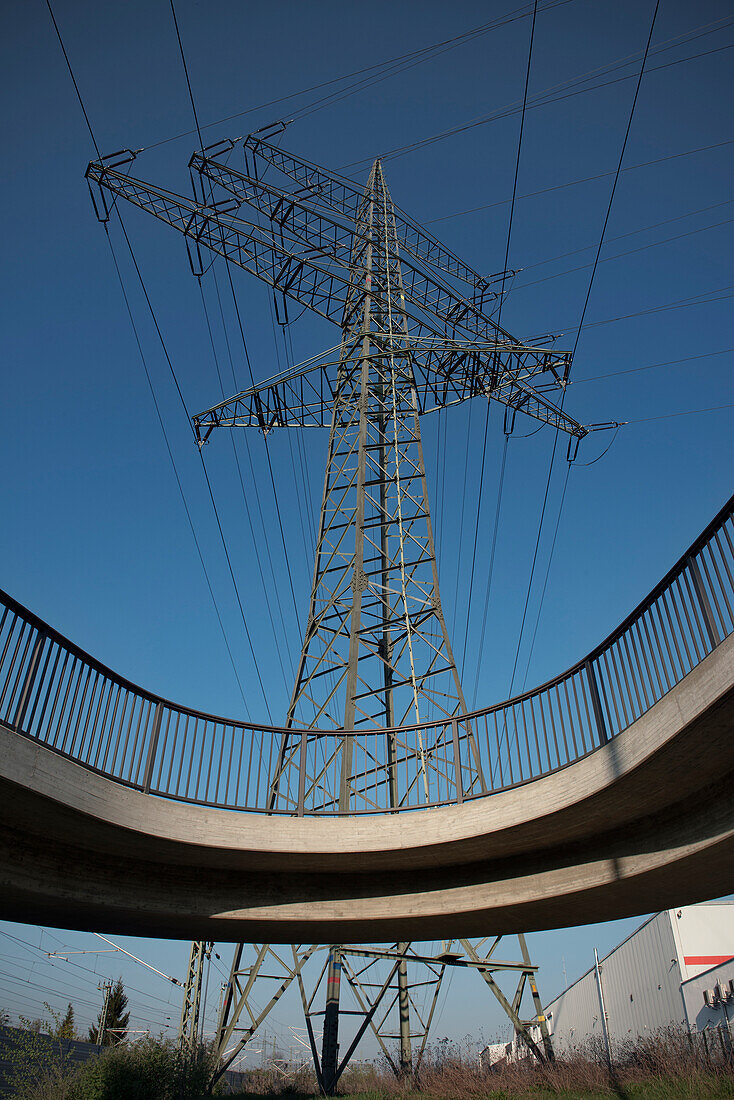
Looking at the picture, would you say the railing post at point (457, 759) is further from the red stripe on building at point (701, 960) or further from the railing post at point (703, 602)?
the red stripe on building at point (701, 960)

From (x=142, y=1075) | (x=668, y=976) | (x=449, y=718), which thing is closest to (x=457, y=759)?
(x=449, y=718)

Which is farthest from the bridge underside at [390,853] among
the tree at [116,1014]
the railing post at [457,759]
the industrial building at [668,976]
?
A: the tree at [116,1014]

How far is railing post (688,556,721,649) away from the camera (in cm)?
725

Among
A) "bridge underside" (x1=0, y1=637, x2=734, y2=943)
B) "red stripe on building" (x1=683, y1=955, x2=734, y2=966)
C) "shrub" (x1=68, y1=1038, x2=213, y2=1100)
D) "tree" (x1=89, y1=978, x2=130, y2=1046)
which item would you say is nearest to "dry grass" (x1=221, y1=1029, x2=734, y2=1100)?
"shrub" (x1=68, y1=1038, x2=213, y2=1100)

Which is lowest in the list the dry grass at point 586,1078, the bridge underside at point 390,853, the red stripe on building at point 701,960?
the dry grass at point 586,1078

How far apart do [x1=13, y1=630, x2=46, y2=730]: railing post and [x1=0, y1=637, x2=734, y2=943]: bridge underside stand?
1.23 ft

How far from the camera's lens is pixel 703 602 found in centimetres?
751

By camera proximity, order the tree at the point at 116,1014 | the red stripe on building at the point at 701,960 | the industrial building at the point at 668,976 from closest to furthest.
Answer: the industrial building at the point at 668,976
the red stripe on building at the point at 701,960
the tree at the point at 116,1014

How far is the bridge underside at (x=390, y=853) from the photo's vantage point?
8047mm

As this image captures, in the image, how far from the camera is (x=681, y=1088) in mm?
11367

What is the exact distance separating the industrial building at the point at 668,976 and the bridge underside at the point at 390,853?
452 inches

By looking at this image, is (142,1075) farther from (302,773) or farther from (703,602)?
(703,602)

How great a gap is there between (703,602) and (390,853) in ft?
17.9

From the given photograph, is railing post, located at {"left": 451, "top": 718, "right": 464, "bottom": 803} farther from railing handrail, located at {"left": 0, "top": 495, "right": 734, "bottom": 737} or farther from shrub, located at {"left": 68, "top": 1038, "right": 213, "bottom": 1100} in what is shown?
shrub, located at {"left": 68, "top": 1038, "right": 213, "bottom": 1100}
